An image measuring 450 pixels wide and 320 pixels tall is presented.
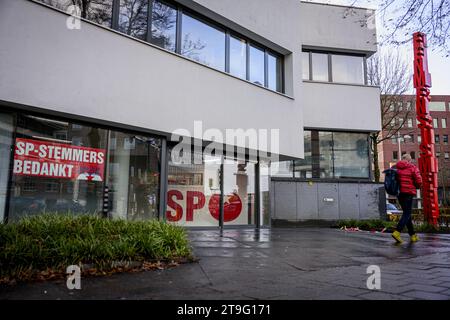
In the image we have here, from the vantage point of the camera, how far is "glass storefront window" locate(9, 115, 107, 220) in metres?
7.56

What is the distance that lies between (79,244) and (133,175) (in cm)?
473

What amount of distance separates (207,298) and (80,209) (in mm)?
5798

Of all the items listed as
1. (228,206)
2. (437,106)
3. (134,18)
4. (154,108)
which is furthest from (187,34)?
(437,106)

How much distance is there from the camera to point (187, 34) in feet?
36.7

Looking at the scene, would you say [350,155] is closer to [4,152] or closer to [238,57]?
[238,57]

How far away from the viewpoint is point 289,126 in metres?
14.1

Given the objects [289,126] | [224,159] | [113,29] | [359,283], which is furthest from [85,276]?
[289,126]

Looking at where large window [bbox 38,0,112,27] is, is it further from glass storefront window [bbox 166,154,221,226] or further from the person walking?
the person walking

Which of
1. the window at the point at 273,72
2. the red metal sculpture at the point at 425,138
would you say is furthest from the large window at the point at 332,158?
the window at the point at 273,72

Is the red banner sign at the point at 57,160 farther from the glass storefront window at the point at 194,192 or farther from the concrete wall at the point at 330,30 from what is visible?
the concrete wall at the point at 330,30

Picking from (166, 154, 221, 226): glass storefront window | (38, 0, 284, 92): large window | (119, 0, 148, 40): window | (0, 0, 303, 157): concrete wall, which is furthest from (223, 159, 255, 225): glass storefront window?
(119, 0, 148, 40): window

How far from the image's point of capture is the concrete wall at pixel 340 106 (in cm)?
1716

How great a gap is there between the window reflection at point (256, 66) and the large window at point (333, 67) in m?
4.14
